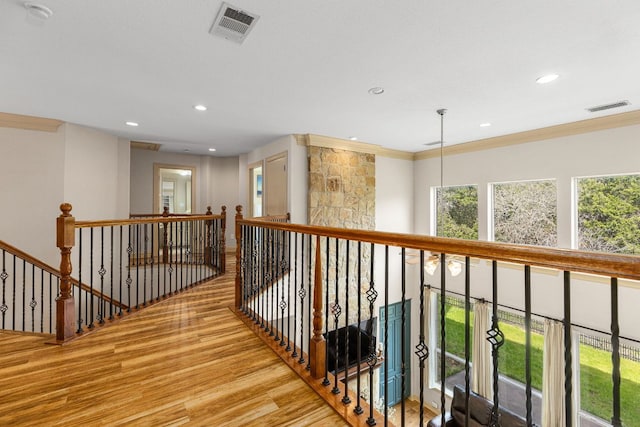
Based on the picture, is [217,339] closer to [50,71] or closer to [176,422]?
[176,422]

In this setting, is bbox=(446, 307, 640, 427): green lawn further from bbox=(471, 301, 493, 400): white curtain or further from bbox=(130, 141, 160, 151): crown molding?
bbox=(130, 141, 160, 151): crown molding

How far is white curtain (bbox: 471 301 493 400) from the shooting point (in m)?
5.28

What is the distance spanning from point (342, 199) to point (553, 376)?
434 cm

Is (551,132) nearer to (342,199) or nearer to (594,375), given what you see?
(342,199)

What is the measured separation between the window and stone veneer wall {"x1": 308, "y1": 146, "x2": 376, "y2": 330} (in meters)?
1.50

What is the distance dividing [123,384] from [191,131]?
13.6 ft

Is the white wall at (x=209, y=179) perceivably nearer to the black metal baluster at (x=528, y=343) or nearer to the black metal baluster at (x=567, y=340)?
the black metal baluster at (x=528, y=343)

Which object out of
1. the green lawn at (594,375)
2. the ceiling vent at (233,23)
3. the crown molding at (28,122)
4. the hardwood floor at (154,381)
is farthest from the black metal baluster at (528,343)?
the crown molding at (28,122)

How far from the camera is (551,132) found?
4.66 m

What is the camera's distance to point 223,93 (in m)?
3.37

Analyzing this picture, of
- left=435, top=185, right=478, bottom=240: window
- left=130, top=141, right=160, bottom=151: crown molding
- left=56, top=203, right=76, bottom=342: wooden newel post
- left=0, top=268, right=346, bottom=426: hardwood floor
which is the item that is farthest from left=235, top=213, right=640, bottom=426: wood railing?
left=130, top=141, right=160, bottom=151: crown molding

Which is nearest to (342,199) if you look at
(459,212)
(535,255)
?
(459,212)

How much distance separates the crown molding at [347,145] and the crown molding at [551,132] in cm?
87

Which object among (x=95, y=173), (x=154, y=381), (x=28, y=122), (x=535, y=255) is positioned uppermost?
(x=28, y=122)
